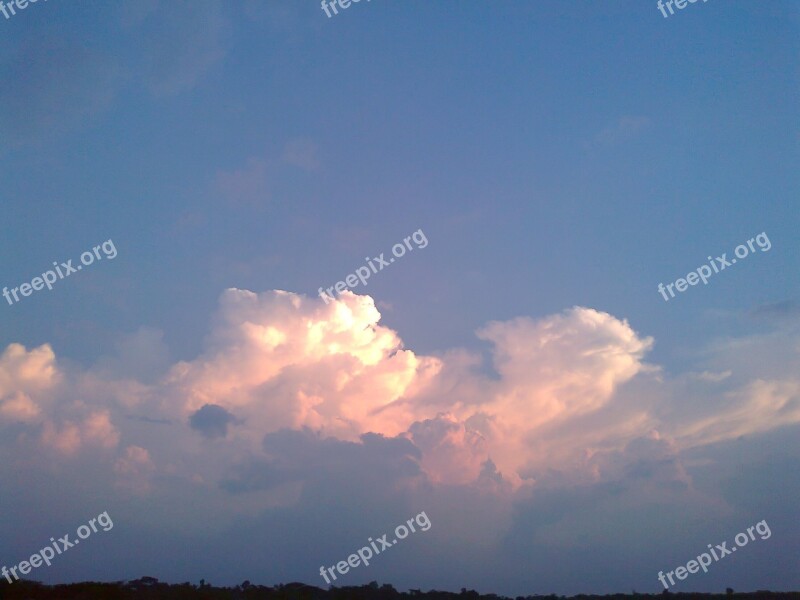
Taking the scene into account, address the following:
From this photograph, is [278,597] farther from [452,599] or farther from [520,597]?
[520,597]

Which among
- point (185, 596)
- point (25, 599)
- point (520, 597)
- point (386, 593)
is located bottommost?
point (520, 597)

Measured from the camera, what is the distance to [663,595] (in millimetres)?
66250

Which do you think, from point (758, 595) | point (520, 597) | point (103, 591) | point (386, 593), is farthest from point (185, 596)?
point (758, 595)

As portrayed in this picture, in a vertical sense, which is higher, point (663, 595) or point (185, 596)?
point (185, 596)

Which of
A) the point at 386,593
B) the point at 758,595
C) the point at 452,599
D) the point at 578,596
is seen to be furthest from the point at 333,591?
the point at 758,595

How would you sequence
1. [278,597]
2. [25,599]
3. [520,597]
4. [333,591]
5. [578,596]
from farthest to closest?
[578,596], [520,597], [333,591], [278,597], [25,599]

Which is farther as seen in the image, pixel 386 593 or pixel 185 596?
pixel 386 593

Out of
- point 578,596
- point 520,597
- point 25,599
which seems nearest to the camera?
point 25,599

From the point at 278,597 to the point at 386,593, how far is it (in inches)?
383

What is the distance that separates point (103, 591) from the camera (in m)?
41.2

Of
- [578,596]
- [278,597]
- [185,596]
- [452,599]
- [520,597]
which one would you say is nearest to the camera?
[185,596]

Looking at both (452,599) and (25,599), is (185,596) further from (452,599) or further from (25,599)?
(452,599)

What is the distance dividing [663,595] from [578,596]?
7.99 m

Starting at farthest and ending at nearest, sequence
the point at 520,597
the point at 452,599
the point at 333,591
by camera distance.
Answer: the point at 520,597 < the point at 452,599 < the point at 333,591
